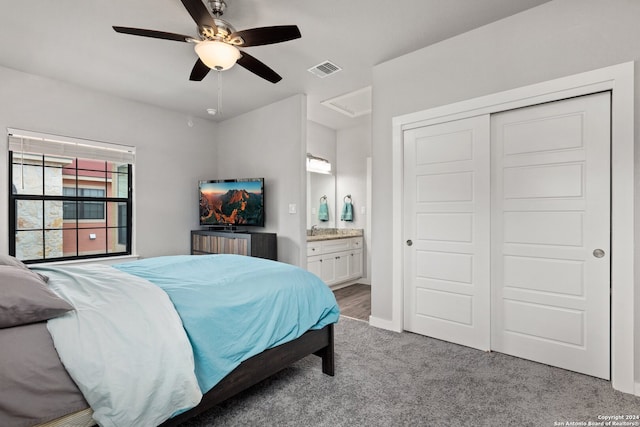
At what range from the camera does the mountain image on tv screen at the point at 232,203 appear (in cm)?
423

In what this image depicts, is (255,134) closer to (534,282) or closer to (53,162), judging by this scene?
(53,162)

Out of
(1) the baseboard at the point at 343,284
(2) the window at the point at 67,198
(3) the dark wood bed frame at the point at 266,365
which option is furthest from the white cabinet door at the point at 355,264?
(2) the window at the point at 67,198

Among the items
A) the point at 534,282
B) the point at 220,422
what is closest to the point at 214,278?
the point at 220,422

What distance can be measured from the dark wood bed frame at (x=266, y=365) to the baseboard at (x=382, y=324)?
1.07 m

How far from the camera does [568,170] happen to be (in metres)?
2.26

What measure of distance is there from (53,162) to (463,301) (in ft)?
15.1

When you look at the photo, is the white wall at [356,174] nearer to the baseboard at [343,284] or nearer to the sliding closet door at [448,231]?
the baseboard at [343,284]

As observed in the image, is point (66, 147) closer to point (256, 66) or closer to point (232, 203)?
point (232, 203)

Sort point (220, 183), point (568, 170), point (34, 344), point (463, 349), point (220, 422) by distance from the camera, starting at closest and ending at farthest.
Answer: point (34, 344)
point (220, 422)
point (568, 170)
point (463, 349)
point (220, 183)

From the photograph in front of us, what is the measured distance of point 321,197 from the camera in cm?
555

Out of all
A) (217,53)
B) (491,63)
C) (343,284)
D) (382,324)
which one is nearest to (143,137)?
(217,53)

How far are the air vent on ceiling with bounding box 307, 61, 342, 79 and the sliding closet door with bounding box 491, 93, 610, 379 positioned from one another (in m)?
1.62

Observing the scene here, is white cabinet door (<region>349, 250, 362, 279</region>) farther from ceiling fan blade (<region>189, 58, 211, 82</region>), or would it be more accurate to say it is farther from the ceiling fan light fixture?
the ceiling fan light fixture

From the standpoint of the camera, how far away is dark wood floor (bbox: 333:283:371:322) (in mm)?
3614
